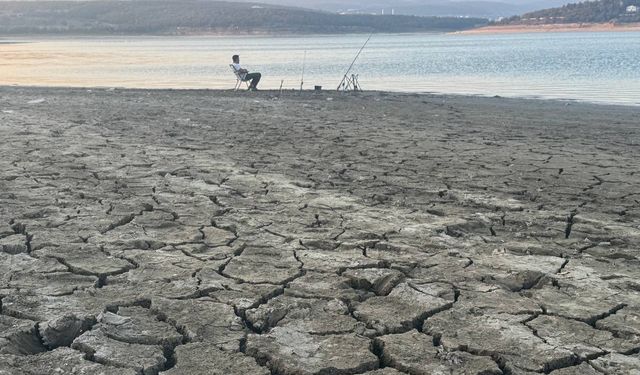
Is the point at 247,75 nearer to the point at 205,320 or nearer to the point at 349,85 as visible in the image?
the point at 349,85

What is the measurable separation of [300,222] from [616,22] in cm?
8024

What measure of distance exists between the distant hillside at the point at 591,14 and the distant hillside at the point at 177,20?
1468 cm

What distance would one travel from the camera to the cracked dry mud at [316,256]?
10.5 ft

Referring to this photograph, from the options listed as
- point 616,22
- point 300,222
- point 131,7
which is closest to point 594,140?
point 300,222

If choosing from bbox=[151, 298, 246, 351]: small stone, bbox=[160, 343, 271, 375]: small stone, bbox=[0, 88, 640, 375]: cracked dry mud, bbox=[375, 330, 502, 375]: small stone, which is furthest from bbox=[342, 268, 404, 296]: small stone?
bbox=[160, 343, 271, 375]: small stone

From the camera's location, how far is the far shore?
78.5 meters

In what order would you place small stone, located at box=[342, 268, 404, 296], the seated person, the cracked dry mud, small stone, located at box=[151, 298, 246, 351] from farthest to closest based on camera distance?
the seated person < small stone, located at box=[342, 268, 404, 296] < small stone, located at box=[151, 298, 246, 351] < the cracked dry mud

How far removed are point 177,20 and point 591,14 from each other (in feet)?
155

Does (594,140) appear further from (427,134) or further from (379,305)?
(379,305)

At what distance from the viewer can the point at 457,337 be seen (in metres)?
3.32

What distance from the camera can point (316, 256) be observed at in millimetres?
4469

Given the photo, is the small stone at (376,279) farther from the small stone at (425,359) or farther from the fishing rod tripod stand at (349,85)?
the fishing rod tripod stand at (349,85)

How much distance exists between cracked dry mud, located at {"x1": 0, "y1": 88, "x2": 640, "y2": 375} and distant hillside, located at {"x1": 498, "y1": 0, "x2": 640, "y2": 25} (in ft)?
241

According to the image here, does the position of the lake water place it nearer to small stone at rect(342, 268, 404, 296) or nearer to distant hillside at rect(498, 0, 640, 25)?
small stone at rect(342, 268, 404, 296)
